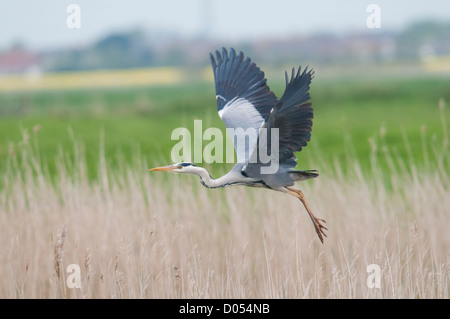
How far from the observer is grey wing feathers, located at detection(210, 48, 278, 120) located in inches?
179

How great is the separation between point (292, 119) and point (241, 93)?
0.79m

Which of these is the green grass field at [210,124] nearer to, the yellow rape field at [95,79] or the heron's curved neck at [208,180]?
the heron's curved neck at [208,180]

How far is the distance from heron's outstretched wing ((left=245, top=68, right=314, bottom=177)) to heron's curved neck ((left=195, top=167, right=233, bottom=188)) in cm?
13

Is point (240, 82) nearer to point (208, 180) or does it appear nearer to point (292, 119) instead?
point (292, 119)

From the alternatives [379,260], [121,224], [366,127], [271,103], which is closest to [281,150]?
[271,103]

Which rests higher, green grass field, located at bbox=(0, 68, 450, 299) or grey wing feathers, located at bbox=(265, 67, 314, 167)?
grey wing feathers, located at bbox=(265, 67, 314, 167)

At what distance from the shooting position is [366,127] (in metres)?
21.5

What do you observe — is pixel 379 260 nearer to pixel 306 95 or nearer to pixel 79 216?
pixel 306 95

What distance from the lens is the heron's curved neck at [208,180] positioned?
381cm

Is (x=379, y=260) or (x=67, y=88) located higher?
(x=67, y=88)

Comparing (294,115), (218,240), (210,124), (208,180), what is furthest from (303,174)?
(210,124)

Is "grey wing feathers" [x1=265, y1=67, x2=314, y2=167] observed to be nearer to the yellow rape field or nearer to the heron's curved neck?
the heron's curved neck

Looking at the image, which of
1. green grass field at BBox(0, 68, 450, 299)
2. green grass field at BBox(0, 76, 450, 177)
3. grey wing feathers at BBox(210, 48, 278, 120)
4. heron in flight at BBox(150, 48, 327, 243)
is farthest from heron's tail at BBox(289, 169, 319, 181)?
green grass field at BBox(0, 76, 450, 177)

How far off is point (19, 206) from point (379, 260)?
342 centimetres
